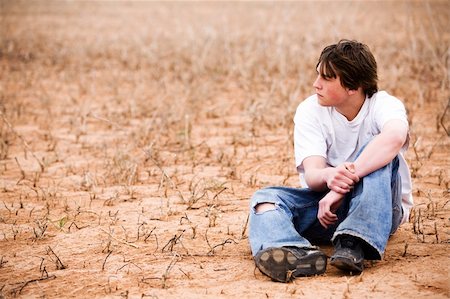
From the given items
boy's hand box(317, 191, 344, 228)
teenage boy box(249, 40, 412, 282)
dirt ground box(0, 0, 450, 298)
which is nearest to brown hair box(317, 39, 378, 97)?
teenage boy box(249, 40, 412, 282)

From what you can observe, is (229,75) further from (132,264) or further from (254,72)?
(132,264)

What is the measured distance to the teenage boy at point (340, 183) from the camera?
2613 mm

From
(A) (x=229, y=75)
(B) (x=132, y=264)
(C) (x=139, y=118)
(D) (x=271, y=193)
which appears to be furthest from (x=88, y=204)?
(A) (x=229, y=75)

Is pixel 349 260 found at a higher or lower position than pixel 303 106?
lower

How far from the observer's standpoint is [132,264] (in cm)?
285

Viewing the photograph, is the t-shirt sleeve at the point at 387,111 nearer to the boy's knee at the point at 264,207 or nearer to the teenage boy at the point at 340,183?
the teenage boy at the point at 340,183

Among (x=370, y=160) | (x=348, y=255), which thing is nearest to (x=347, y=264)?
(x=348, y=255)

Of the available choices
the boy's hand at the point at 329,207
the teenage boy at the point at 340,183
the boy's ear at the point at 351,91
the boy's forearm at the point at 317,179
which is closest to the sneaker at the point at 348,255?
the teenage boy at the point at 340,183

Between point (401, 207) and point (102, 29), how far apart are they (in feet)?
36.7

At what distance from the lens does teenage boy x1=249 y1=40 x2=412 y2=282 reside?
2.61m

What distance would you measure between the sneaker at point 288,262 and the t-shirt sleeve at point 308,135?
52 cm

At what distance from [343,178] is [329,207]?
0.49ft

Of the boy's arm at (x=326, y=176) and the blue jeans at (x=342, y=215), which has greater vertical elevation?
the boy's arm at (x=326, y=176)

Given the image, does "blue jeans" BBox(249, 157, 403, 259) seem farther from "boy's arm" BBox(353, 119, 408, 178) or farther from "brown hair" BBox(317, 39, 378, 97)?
"brown hair" BBox(317, 39, 378, 97)
